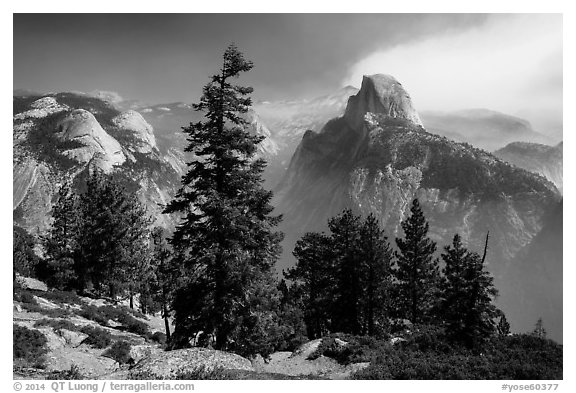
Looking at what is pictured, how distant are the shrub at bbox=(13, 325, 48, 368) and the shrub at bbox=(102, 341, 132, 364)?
10.5 feet

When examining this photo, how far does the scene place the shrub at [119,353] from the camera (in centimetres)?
2144

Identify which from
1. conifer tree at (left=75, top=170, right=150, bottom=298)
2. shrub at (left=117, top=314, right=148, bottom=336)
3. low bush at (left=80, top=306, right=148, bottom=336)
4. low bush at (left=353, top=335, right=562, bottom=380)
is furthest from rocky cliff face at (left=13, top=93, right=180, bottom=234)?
low bush at (left=353, top=335, right=562, bottom=380)

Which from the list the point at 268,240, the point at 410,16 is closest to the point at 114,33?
the point at 268,240

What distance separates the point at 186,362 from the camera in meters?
14.3

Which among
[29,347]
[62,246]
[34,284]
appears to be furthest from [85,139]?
[29,347]

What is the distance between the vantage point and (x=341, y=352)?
71.5ft

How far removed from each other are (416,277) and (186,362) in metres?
26.6

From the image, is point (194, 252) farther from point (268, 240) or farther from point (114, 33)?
point (114, 33)

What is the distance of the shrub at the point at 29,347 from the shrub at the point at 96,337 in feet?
9.54

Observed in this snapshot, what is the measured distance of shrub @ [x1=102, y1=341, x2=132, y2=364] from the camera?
21.4m

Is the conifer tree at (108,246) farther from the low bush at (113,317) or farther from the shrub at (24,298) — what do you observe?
the shrub at (24,298)

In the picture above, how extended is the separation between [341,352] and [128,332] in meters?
16.7

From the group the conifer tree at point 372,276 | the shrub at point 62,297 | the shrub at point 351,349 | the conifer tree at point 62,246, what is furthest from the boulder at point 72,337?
the conifer tree at point 372,276

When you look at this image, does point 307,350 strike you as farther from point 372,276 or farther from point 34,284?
point 34,284
